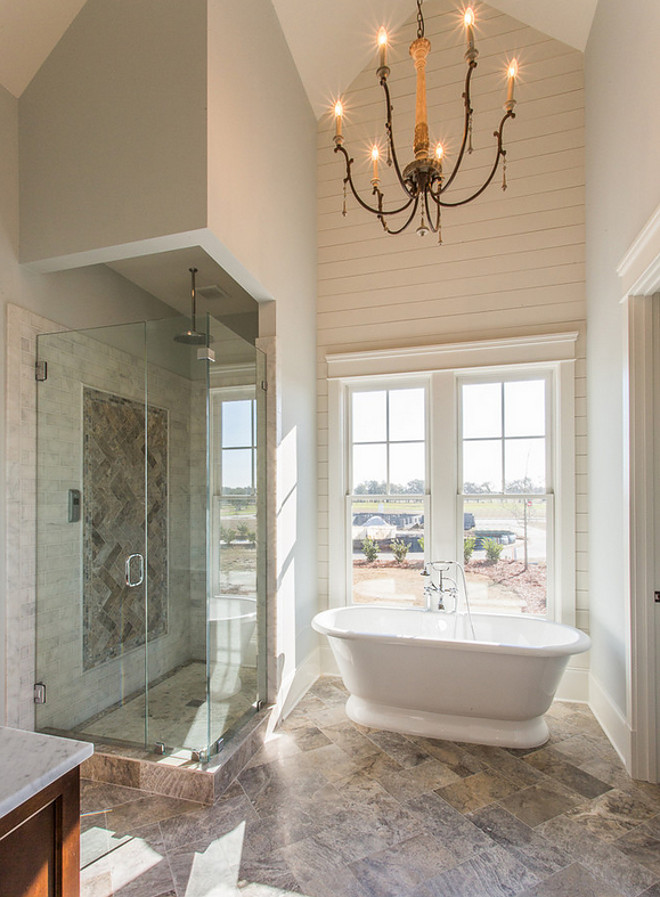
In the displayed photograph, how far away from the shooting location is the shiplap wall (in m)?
3.25

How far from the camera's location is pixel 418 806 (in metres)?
2.19

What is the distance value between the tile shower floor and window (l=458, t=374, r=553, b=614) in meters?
1.79

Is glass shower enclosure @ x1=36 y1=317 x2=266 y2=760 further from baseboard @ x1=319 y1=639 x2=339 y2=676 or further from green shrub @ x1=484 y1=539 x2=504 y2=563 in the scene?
green shrub @ x1=484 y1=539 x2=504 y2=563

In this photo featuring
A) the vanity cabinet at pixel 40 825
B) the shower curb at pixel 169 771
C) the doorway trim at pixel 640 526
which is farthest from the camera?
the doorway trim at pixel 640 526

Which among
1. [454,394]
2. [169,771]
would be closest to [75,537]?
[169,771]

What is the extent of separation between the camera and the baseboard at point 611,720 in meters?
2.46

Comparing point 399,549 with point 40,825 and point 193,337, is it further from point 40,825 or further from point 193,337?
point 40,825

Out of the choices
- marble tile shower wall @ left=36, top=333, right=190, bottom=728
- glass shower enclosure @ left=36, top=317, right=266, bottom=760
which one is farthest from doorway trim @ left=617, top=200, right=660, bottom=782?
marble tile shower wall @ left=36, top=333, right=190, bottom=728

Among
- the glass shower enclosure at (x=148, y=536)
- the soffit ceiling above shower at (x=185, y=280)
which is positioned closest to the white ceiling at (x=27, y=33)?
the soffit ceiling above shower at (x=185, y=280)

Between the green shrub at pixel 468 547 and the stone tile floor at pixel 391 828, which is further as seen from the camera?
the green shrub at pixel 468 547

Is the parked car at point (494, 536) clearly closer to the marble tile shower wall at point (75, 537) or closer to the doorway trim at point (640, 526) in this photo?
the doorway trim at point (640, 526)

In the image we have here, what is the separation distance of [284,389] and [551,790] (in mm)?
2451

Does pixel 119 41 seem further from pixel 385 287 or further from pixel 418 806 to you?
pixel 418 806

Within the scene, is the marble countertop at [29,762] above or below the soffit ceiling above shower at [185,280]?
below
